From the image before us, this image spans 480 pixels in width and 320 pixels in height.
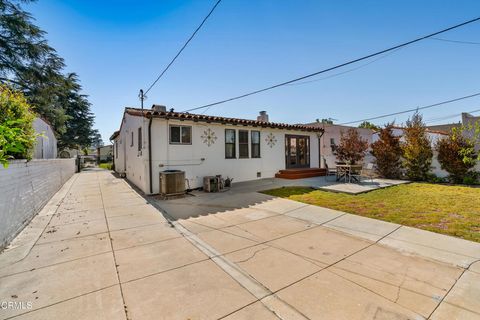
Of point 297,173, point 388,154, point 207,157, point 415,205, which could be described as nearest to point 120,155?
point 207,157

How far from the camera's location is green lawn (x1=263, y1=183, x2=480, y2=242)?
470cm

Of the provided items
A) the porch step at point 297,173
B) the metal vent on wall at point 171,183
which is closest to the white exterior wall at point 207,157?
the porch step at point 297,173

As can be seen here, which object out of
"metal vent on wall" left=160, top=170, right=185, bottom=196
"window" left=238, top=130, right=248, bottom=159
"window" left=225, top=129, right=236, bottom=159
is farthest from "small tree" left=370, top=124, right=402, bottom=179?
"metal vent on wall" left=160, top=170, right=185, bottom=196

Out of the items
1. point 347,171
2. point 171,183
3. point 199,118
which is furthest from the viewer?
point 347,171

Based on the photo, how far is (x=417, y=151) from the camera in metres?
10.9

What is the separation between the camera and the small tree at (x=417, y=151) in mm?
10906

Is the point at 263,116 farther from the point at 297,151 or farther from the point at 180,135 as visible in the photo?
the point at 180,135

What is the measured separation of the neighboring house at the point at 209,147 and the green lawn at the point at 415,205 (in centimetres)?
293

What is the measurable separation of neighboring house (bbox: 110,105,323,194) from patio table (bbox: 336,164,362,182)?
3044 mm

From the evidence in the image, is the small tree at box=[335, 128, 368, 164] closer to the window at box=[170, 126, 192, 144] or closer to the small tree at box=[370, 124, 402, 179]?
the small tree at box=[370, 124, 402, 179]

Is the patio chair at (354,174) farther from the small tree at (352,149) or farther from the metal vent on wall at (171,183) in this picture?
the metal vent on wall at (171,183)

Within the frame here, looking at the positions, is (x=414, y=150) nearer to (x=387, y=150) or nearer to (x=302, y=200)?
(x=387, y=150)

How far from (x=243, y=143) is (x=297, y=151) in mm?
4417

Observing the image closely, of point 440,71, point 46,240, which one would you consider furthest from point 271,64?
point 46,240
